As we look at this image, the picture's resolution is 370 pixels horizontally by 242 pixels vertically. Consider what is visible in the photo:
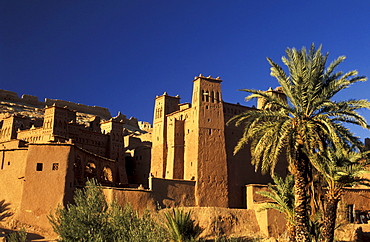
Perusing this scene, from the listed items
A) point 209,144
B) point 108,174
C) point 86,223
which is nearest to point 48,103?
point 108,174

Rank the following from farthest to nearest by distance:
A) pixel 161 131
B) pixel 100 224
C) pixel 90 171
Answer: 1. pixel 161 131
2. pixel 90 171
3. pixel 100 224

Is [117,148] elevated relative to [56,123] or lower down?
lower down

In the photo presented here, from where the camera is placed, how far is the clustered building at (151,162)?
26766 millimetres

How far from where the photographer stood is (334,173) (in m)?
16.1

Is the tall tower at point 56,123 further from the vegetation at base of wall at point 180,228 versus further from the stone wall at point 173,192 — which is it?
the vegetation at base of wall at point 180,228

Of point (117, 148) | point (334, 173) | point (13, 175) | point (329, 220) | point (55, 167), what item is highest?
point (117, 148)

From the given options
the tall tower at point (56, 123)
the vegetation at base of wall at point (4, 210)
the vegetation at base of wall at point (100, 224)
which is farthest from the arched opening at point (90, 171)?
the vegetation at base of wall at point (100, 224)

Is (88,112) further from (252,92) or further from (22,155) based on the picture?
(252,92)

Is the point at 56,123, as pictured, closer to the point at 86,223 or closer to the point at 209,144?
the point at 209,144

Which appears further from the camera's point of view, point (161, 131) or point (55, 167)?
point (161, 131)

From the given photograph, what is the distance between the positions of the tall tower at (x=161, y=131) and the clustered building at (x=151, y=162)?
0.08 meters

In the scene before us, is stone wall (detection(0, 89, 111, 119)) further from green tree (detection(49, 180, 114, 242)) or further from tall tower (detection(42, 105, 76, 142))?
green tree (detection(49, 180, 114, 242))

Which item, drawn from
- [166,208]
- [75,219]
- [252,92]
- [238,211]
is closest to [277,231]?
[238,211]

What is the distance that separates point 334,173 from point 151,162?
2203 cm
